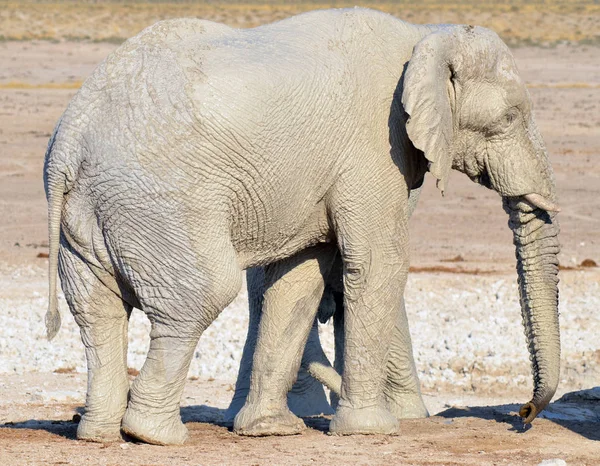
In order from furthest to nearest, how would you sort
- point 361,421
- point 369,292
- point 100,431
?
point 361,421 < point 369,292 < point 100,431

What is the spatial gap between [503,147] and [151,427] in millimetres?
2297

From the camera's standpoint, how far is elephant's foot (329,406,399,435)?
699 centimetres

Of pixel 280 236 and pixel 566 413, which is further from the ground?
pixel 280 236

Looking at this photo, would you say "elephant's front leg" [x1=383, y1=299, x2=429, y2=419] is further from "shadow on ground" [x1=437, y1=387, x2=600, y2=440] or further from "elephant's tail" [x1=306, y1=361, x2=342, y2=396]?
"elephant's tail" [x1=306, y1=361, x2=342, y2=396]

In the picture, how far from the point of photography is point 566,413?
26.3 ft

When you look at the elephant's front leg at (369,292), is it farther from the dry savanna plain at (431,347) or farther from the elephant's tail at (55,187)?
the elephant's tail at (55,187)

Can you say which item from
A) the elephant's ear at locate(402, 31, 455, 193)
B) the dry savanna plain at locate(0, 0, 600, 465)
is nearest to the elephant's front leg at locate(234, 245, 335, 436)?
the dry savanna plain at locate(0, 0, 600, 465)

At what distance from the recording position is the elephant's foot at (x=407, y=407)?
8180 millimetres

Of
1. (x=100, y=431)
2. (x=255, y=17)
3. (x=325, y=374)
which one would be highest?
(x=255, y=17)

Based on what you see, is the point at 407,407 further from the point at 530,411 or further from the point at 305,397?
the point at 530,411

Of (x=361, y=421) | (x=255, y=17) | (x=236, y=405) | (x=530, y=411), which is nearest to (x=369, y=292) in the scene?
(x=361, y=421)

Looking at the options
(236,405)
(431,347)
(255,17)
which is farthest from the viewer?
(255,17)

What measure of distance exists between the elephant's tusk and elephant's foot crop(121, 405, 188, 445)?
2.14 meters

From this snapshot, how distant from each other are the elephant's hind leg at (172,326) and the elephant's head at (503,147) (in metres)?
1.18
